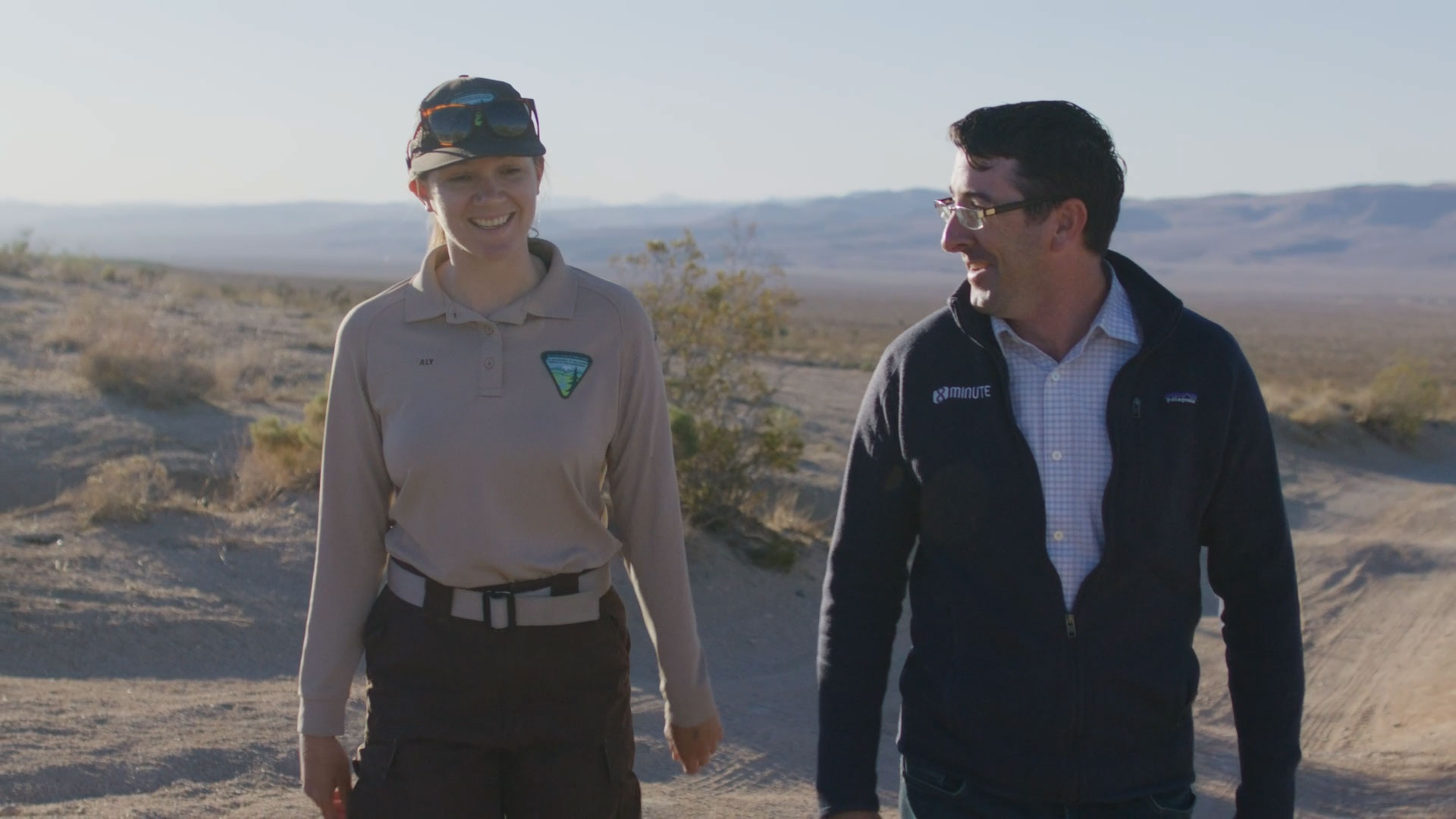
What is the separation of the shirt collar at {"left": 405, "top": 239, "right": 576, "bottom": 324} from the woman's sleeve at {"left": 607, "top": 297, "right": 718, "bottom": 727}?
0.41 ft

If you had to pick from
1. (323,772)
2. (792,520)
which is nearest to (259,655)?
(792,520)

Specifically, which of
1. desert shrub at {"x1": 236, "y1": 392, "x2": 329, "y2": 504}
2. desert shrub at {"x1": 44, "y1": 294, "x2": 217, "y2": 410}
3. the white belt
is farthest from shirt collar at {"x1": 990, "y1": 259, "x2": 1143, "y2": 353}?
desert shrub at {"x1": 44, "y1": 294, "x2": 217, "y2": 410}

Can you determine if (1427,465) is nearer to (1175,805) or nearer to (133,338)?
(133,338)

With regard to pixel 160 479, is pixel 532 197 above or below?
above

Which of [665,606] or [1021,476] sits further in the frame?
[665,606]

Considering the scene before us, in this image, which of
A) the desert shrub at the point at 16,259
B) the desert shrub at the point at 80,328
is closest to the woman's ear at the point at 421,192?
the desert shrub at the point at 80,328

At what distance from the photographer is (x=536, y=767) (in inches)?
106

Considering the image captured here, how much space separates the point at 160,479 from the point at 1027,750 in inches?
332

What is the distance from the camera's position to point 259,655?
744cm

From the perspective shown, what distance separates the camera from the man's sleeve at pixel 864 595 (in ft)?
8.82

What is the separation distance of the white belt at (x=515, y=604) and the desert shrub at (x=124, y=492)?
6.85 m

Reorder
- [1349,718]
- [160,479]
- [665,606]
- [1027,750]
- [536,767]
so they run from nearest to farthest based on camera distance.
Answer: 1. [1027,750]
2. [536,767]
3. [665,606]
4. [1349,718]
5. [160,479]

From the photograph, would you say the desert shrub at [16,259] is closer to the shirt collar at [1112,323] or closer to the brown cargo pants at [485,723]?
the brown cargo pants at [485,723]

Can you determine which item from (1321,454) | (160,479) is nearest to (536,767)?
(160,479)
